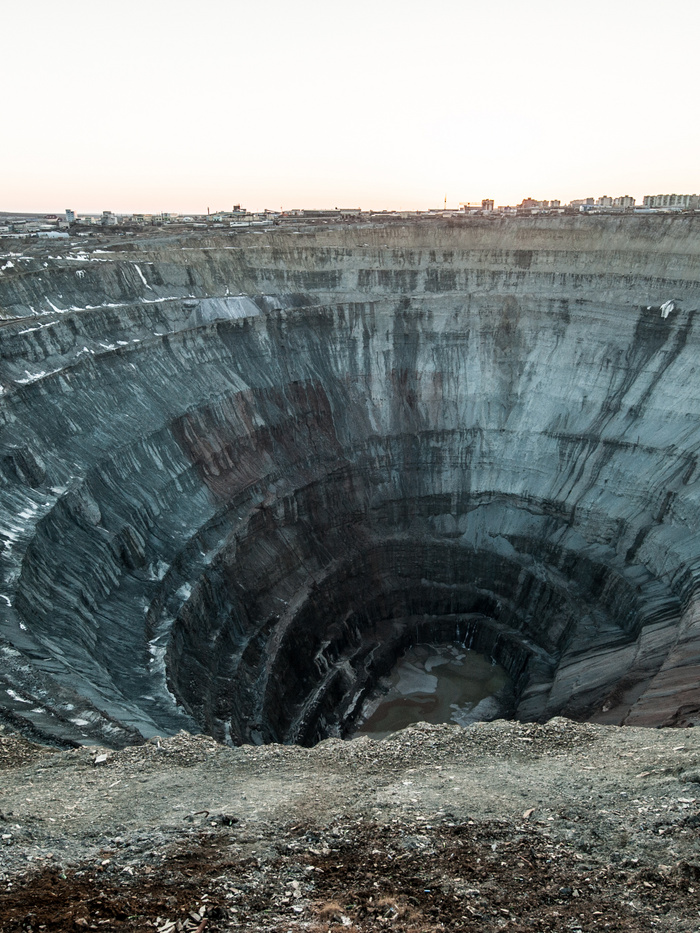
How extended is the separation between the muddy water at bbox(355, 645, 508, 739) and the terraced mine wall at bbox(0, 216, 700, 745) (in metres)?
1.12

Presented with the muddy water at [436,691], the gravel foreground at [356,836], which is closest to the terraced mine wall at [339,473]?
the muddy water at [436,691]

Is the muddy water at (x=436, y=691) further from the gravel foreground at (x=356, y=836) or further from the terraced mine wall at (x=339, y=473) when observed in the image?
the gravel foreground at (x=356, y=836)

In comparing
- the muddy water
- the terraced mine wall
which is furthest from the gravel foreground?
the muddy water

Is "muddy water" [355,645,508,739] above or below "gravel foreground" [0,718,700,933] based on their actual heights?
above

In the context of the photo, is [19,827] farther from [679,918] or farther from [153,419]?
[153,419]

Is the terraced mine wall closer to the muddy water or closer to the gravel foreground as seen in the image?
the muddy water

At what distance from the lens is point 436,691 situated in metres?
34.9

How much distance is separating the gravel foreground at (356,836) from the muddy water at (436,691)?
17.8m

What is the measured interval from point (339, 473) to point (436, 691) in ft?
45.5

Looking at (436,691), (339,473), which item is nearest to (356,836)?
(436,691)

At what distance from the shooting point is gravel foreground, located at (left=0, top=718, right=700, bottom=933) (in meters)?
9.73

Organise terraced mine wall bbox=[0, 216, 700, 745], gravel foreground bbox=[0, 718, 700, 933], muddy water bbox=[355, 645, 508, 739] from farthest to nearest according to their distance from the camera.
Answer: muddy water bbox=[355, 645, 508, 739], terraced mine wall bbox=[0, 216, 700, 745], gravel foreground bbox=[0, 718, 700, 933]

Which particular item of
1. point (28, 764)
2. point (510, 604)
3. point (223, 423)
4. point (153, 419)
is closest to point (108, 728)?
point (28, 764)

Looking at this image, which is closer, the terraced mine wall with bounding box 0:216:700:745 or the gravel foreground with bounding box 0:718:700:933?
the gravel foreground with bounding box 0:718:700:933
